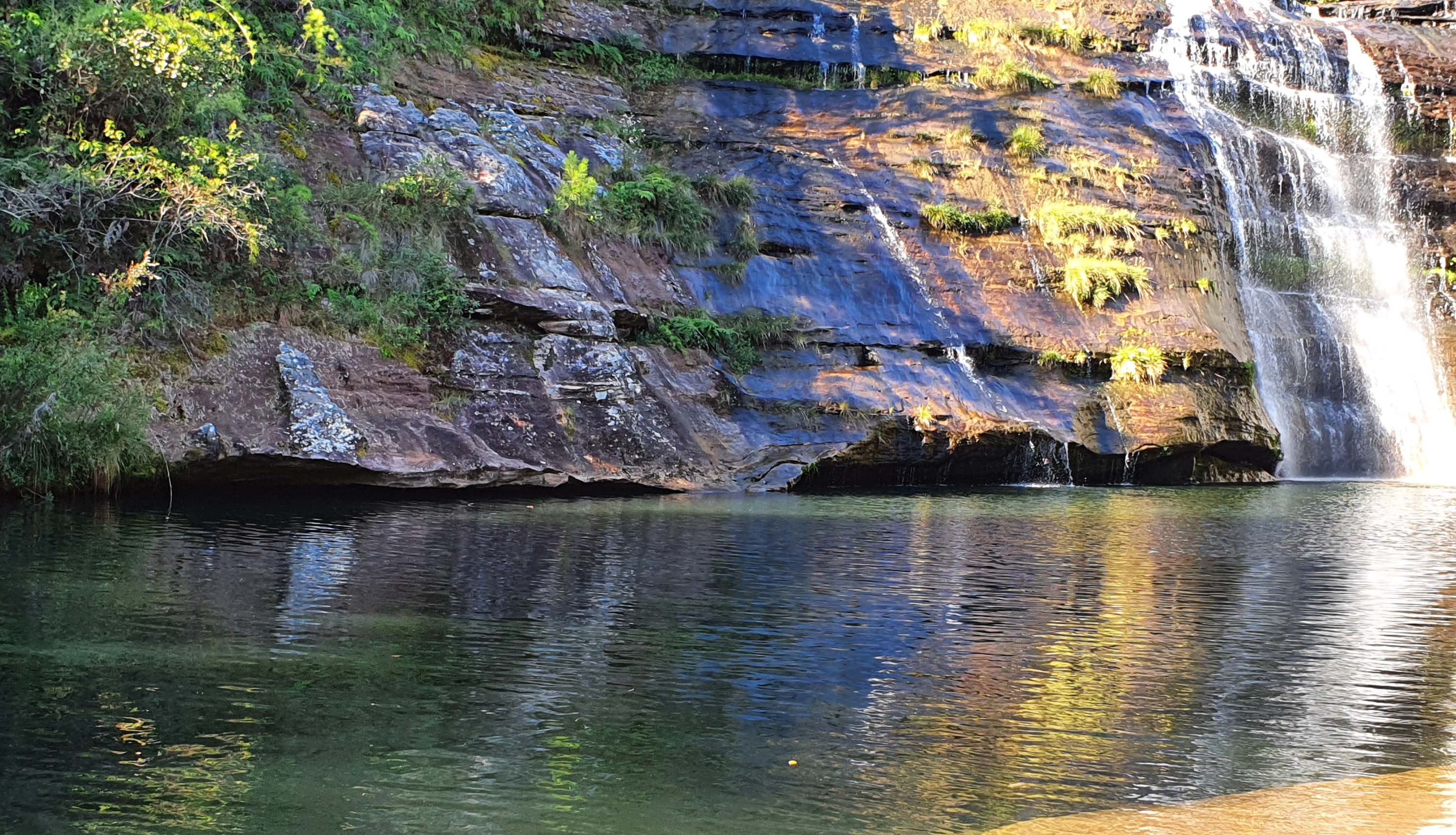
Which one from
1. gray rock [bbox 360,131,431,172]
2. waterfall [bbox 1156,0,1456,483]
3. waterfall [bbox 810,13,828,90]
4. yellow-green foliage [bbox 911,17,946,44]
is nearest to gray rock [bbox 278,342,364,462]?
gray rock [bbox 360,131,431,172]

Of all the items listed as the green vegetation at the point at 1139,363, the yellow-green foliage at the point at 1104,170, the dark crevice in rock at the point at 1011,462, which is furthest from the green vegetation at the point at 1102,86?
the dark crevice in rock at the point at 1011,462

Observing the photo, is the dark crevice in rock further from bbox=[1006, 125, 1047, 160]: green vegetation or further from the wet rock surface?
bbox=[1006, 125, 1047, 160]: green vegetation

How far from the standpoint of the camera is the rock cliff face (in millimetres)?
17562

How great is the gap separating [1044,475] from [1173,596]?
12317 millimetres

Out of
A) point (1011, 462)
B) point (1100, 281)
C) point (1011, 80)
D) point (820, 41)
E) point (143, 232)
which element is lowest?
point (1011, 462)

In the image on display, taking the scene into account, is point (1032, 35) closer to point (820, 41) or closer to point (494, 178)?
point (820, 41)

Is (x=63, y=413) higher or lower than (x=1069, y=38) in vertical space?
lower

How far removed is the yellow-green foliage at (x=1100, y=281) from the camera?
24688mm

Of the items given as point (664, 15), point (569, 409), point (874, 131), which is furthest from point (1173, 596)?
point (664, 15)

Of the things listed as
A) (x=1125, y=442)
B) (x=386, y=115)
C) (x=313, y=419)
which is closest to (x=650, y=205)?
(x=386, y=115)

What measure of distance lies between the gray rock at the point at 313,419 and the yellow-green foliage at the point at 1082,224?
15226 millimetres

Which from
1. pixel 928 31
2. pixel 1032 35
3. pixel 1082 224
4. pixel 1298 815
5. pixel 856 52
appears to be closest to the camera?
pixel 1298 815

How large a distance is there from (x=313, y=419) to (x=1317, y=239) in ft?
74.0

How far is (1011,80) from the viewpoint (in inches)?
1142
